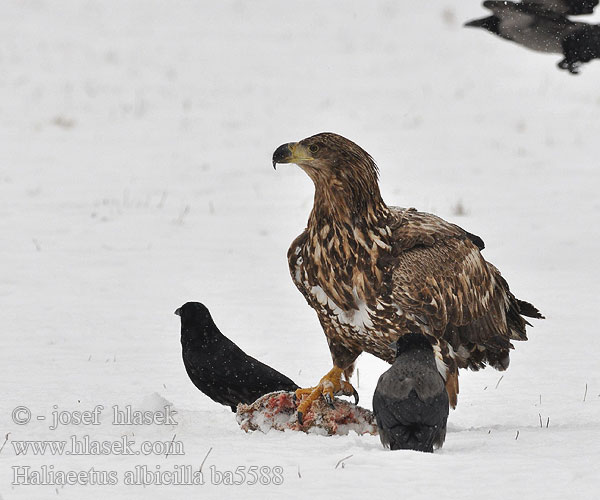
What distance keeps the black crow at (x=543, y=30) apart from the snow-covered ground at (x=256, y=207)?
221 cm

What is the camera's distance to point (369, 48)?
24938 millimetres

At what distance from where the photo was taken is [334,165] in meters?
6.09

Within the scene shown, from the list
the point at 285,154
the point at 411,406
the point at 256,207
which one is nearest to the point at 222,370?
the point at 285,154

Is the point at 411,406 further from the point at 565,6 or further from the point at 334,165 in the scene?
the point at 565,6

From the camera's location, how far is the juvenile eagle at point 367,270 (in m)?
5.95

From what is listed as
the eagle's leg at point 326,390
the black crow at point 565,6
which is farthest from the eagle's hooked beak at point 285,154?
the black crow at point 565,6

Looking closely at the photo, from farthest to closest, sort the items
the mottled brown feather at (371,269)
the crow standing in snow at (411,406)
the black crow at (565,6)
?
the black crow at (565,6)
the mottled brown feather at (371,269)
the crow standing in snow at (411,406)

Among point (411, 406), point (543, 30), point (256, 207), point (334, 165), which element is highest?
point (543, 30)

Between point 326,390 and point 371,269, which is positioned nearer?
point 371,269

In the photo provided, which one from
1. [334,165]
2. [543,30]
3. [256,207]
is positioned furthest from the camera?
[256,207]

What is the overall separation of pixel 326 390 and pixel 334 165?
1.28 m

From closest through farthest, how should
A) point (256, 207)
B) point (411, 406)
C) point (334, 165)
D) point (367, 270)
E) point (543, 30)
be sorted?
point (411, 406) < point (367, 270) < point (334, 165) < point (543, 30) < point (256, 207)

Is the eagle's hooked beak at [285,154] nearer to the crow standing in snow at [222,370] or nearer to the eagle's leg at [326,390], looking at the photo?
the eagle's leg at [326,390]

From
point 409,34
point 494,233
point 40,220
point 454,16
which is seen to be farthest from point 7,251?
point 454,16
